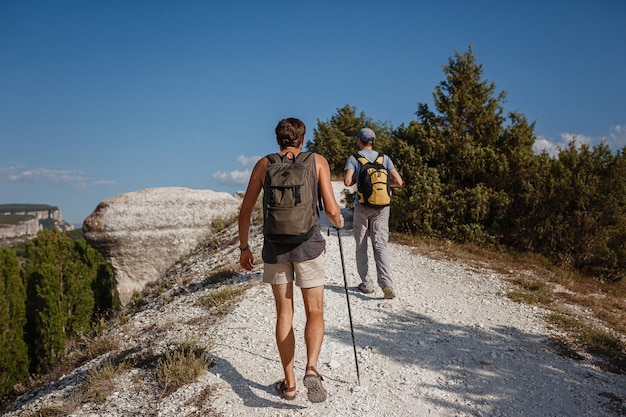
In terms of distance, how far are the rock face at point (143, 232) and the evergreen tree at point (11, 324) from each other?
11890mm

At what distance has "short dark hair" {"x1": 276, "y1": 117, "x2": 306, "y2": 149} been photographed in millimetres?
3588

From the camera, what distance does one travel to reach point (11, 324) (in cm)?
2294

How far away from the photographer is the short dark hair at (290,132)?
3.59 meters

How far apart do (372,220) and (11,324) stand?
25061 mm

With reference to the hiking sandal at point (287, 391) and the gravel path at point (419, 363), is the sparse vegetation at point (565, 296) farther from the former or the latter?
the hiking sandal at point (287, 391)

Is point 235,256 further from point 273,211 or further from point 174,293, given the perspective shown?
point 273,211

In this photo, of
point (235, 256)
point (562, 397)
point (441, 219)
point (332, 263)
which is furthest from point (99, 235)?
point (562, 397)

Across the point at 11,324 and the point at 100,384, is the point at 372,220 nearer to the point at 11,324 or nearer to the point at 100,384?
the point at 100,384

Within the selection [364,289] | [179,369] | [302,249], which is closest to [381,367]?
[302,249]

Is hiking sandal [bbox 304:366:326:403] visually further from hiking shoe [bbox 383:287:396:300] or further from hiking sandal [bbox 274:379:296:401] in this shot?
hiking shoe [bbox 383:287:396:300]

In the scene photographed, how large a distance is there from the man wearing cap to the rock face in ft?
32.5

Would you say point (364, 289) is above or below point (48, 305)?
above

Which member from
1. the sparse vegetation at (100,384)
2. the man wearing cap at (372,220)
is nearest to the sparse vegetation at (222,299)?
the sparse vegetation at (100,384)

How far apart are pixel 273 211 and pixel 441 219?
891 centimetres
